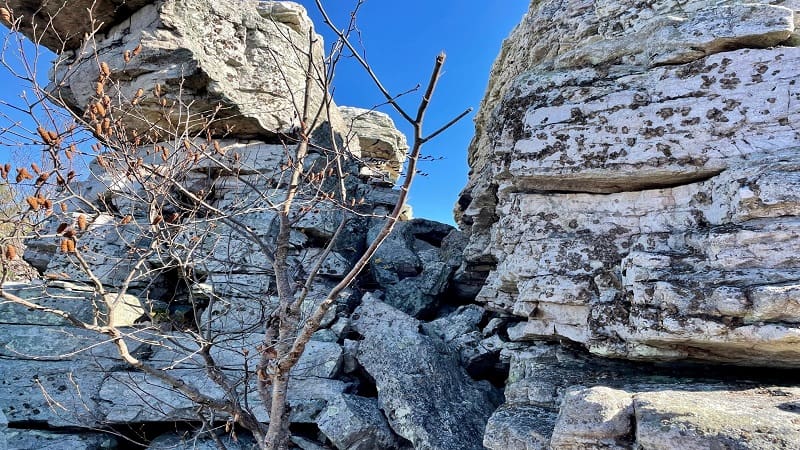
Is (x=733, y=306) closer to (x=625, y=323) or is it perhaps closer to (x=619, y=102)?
(x=625, y=323)

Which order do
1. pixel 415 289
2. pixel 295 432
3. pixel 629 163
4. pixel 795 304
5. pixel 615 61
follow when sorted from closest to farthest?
pixel 795 304
pixel 629 163
pixel 615 61
pixel 295 432
pixel 415 289

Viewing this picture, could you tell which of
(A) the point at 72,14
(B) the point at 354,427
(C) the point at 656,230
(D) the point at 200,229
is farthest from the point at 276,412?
(A) the point at 72,14

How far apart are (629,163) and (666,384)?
229 cm

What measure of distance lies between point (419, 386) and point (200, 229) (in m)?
3.81

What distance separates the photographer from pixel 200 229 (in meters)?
6.27

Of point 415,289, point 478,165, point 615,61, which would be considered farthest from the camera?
point 478,165

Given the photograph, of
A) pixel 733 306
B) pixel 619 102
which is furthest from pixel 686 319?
pixel 619 102

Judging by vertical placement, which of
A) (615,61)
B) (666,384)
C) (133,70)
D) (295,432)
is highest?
(133,70)

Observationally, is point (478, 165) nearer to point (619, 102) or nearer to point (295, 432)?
point (619, 102)

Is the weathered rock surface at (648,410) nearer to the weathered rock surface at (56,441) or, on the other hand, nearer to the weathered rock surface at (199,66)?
the weathered rock surface at (56,441)

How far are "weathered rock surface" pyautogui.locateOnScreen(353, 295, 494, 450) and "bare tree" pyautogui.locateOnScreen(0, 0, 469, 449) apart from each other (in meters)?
1.22

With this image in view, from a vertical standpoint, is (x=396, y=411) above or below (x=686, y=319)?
below

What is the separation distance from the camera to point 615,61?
5551mm

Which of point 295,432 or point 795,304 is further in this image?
point 295,432
